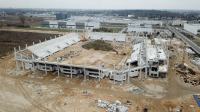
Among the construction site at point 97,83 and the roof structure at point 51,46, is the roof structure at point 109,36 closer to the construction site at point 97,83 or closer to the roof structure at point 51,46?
the roof structure at point 51,46

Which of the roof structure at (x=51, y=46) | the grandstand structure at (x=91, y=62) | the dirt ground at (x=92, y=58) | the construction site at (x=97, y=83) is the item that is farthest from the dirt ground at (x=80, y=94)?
the roof structure at (x=51, y=46)

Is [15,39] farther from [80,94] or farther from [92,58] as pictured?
[80,94]

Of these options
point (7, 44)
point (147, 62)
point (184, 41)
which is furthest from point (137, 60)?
point (7, 44)

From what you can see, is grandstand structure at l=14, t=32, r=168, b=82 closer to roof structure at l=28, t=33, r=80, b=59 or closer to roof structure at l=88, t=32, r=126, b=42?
roof structure at l=28, t=33, r=80, b=59

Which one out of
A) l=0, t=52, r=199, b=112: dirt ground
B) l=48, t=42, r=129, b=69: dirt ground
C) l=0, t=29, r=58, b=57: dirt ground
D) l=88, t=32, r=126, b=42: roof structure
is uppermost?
l=88, t=32, r=126, b=42: roof structure

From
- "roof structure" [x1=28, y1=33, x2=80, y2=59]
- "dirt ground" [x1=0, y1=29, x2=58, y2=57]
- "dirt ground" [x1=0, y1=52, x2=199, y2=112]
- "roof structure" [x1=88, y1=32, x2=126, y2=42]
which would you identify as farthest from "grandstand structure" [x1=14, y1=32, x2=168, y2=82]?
"roof structure" [x1=88, y1=32, x2=126, y2=42]

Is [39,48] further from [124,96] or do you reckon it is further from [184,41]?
[184,41]

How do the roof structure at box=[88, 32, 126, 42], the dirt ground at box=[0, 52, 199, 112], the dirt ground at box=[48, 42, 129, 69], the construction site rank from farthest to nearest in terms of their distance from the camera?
the roof structure at box=[88, 32, 126, 42], the dirt ground at box=[48, 42, 129, 69], the construction site, the dirt ground at box=[0, 52, 199, 112]
